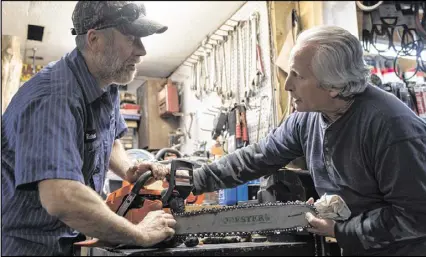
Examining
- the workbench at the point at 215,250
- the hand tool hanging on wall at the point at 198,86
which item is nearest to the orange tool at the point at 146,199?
the workbench at the point at 215,250

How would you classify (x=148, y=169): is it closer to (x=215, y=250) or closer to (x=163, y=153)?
(x=215, y=250)

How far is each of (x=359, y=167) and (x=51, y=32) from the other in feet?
10.4

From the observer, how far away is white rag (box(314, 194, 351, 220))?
4.36ft

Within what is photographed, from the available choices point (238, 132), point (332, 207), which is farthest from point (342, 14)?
point (332, 207)

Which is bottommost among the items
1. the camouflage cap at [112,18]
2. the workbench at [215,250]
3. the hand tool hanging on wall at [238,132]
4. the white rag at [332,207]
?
the workbench at [215,250]

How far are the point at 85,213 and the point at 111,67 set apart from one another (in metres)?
0.55

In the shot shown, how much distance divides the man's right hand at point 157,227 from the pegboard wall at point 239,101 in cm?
131

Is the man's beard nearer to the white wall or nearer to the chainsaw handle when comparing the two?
the chainsaw handle

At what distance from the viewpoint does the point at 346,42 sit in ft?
4.95

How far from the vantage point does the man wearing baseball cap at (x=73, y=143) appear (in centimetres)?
111

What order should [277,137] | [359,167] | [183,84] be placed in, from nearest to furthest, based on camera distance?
[359,167], [277,137], [183,84]

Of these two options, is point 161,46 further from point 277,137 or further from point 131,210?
point 131,210

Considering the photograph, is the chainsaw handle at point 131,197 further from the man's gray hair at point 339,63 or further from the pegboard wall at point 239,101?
the pegboard wall at point 239,101

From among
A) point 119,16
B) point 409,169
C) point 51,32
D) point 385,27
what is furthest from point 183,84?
point 409,169
